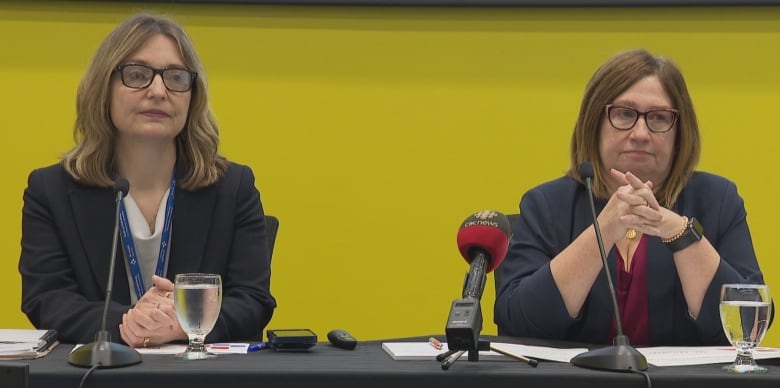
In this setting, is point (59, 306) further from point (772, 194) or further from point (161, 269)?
point (772, 194)

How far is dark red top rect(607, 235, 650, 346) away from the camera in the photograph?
2.31 m

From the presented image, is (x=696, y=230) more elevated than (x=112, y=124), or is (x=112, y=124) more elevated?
(x=112, y=124)

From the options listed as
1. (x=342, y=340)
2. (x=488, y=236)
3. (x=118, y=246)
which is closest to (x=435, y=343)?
(x=342, y=340)

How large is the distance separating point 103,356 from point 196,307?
0.21 m

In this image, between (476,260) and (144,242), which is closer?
(476,260)

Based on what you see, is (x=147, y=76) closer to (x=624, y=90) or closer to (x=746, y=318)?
(x=624, y=90)

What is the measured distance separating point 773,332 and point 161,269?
2057mm

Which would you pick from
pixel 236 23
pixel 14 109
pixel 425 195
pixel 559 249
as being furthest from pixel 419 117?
pixel 14 109

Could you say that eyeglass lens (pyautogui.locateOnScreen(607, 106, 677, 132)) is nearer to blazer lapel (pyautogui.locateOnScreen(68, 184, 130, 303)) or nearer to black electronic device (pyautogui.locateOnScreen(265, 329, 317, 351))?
black electronic device (pyautogui.locateOnScreen(265, 329, 317, 351))

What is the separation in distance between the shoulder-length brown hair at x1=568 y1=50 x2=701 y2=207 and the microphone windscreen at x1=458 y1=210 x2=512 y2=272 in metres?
0.80

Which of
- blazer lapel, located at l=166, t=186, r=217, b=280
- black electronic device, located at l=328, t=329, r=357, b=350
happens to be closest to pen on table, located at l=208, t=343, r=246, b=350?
black electronic device, located at l=328, t=329, r=357, b=350

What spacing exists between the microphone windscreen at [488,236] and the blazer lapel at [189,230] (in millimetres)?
908

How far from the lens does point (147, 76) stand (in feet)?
8.08

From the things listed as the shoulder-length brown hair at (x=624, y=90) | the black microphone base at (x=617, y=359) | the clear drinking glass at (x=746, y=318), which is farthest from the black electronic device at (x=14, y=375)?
the shoulder-length brown hair at (x=624, y=90)
